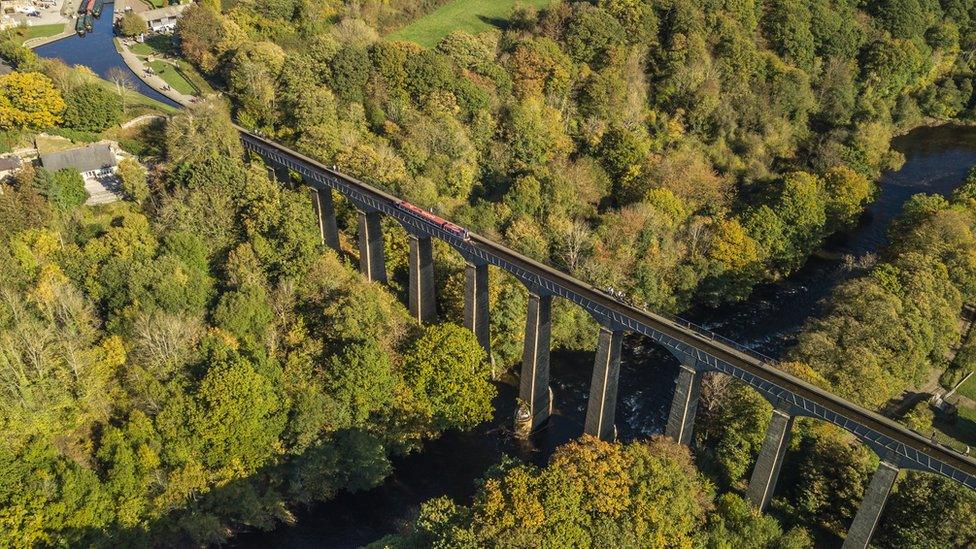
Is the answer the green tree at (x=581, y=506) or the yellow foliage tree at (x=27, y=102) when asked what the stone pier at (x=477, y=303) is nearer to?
the green tree at (x=581, y=506)

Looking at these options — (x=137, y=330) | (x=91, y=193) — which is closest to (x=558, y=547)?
(x=137, y=330)

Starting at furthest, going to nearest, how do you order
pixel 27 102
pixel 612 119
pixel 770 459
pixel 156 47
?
pixel 156 47, pixel 612 119, pixel 27 102, pixel 770 459

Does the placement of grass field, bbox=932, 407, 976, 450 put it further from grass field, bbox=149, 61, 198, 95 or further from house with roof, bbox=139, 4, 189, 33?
house with roof, bbox=139, 4, 189, 33

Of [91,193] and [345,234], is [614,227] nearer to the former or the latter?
[345,234]

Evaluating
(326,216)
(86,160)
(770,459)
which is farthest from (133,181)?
(770,459)

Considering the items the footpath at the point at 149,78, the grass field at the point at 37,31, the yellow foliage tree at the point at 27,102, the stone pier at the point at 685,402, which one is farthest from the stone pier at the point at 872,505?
the grass field at the point at 37,31

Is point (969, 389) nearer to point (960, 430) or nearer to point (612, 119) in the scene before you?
point (960, 430)

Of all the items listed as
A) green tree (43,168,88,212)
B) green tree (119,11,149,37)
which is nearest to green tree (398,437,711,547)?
green tree (43,168,88,212)
